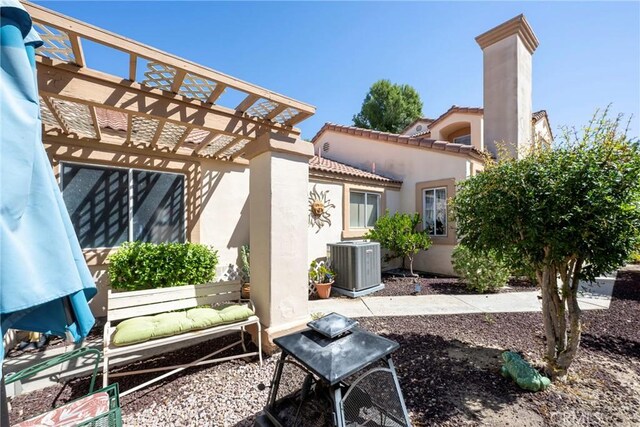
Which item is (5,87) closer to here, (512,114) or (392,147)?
(392,147)

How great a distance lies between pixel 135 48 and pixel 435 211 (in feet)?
30.7

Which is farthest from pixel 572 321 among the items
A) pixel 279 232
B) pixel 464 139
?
pixel 464 139

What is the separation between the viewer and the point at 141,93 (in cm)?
330

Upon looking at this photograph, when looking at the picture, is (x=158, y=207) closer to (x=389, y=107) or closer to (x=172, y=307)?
(x=172, y=307)

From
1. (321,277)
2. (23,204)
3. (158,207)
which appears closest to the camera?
(23,204)

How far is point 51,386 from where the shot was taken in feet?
10.9

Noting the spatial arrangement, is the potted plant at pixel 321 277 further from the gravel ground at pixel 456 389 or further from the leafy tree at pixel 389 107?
the leafy tree at pixel 389 107

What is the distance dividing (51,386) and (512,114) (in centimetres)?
1329

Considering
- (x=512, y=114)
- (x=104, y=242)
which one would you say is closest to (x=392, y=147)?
(x=512, y=114)

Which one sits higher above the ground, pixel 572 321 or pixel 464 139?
pixel 464 139

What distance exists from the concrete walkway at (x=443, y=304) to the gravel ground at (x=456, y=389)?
45.4 inches

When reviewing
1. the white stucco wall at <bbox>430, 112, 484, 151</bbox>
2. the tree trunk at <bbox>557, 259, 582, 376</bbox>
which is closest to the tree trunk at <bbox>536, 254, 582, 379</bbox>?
the tree trunk at <bbox>557, 259, 582, 376</bbox>

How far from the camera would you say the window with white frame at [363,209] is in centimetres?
928

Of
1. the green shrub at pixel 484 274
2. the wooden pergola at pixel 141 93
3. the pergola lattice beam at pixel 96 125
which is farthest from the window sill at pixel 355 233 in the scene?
the pergola lattice beam at pixel 96 125
